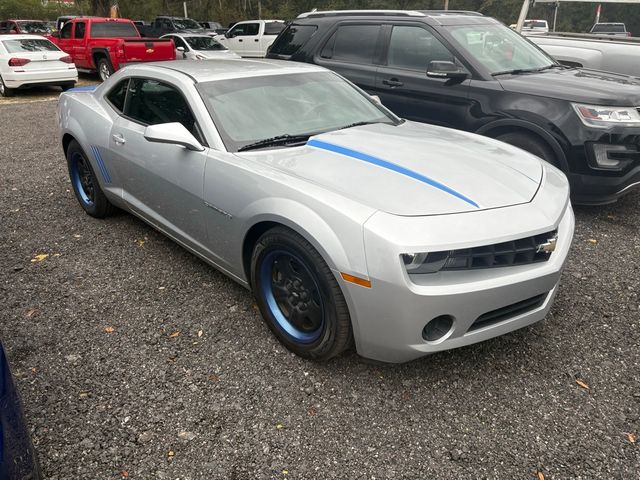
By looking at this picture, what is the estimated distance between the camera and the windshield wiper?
3021 millimetres

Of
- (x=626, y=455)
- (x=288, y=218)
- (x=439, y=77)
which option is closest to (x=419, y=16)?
(x=439, y=77)

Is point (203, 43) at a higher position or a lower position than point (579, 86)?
lower

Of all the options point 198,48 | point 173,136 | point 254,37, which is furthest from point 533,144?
point 254,37

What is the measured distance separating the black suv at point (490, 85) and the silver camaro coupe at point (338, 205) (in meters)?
1.41

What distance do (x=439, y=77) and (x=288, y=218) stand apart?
127 inches

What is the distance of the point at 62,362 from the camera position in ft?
9.13

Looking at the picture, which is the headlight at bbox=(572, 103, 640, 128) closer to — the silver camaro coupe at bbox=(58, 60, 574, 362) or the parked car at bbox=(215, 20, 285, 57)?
the silver camaro coupe at bbox=(58, 60, 574, 362)

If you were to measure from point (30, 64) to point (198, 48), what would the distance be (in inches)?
186

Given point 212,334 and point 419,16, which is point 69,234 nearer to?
point 212,334

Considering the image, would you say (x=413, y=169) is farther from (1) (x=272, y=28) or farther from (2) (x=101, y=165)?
(1) (x=272, y=28)

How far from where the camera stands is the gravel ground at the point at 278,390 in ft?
7.06

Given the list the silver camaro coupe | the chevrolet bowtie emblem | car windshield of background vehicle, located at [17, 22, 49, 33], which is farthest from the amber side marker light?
car windshield of background vehicle, located at [17, 22, 49, 33]

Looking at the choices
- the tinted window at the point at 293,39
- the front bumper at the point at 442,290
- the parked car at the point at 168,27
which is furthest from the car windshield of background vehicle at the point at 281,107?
the parked car at the point at 168,27

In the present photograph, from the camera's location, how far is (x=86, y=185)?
185 inches
